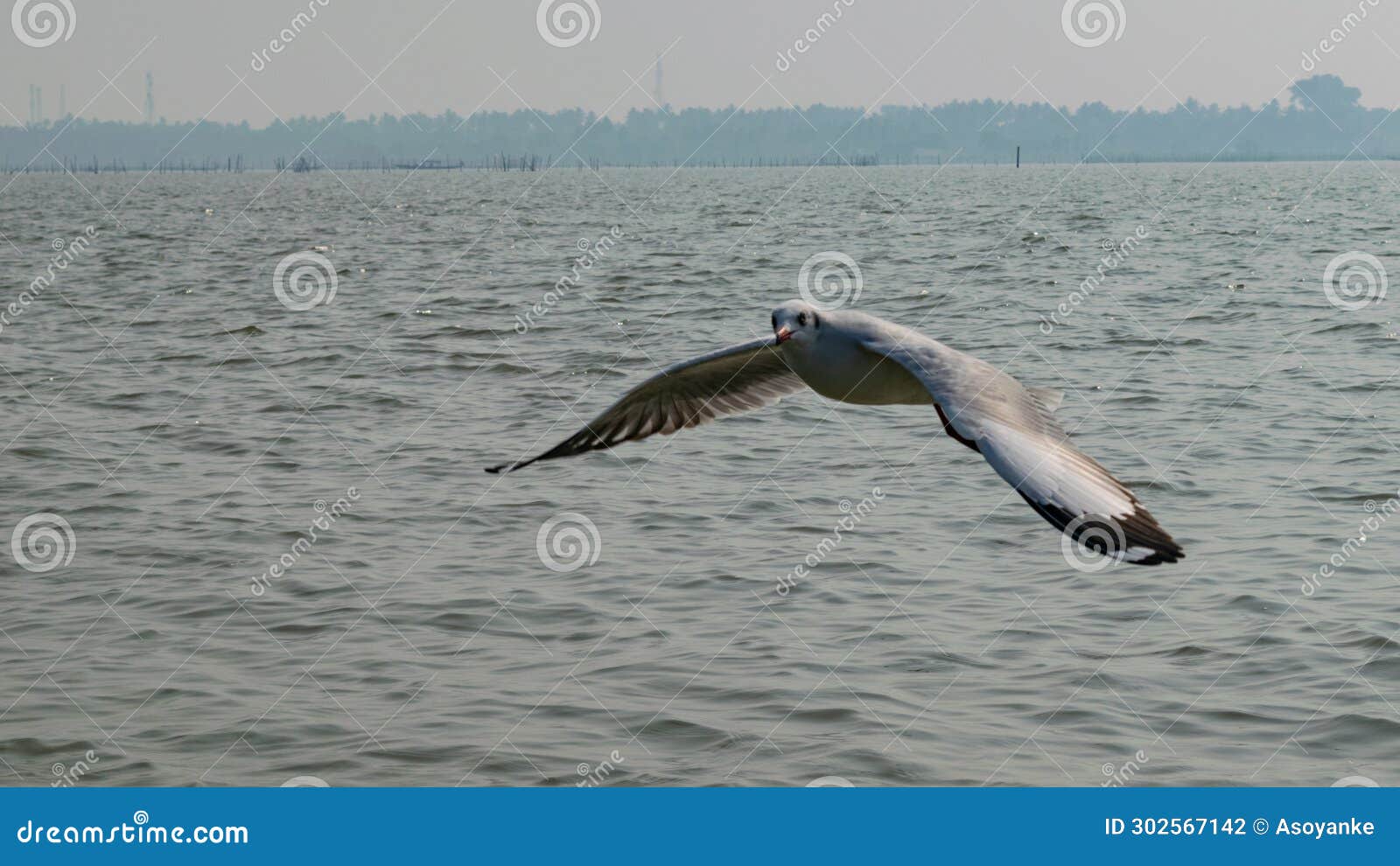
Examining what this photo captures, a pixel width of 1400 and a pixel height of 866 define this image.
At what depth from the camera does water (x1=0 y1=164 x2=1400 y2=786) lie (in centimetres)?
968

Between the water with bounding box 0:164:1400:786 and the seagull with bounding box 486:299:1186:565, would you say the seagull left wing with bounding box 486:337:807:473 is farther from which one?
the water with bounding box 0:164:1400:786

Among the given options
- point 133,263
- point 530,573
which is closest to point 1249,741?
point 530,573

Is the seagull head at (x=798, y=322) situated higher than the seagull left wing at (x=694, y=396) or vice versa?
the seagull left wing at (x=694, y=396)

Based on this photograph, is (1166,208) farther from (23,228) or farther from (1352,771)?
(1352,771)

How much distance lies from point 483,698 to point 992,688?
3.02 m

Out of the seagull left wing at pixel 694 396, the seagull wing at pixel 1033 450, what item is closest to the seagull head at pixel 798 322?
the seagull wing at pixel 1033 450

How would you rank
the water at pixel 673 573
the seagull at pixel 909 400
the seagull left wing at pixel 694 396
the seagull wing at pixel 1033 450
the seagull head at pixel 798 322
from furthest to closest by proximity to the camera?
1. the seagull left wing at pixel 694 396
2. the water at pixel 673 573
3. the seagull head at pixel 798 322
4. the seagull at pixel 909 400
5. the seagull wing at pixel 1033 450

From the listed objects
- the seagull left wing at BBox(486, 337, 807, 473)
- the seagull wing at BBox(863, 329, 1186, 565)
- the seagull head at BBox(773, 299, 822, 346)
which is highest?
the seagull left wing at BBox(486, 337, 807, 473)

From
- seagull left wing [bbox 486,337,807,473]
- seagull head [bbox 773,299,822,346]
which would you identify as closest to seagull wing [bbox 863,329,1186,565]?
seagull head [bbox 773,299,822,346]

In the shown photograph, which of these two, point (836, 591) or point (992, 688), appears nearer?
point (992, 688)

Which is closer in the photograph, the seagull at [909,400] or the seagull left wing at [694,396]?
the seagull at [909,400]

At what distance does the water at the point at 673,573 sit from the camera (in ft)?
31.8

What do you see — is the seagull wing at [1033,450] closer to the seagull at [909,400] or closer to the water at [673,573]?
the seagull at [909,400]

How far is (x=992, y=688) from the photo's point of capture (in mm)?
10305
